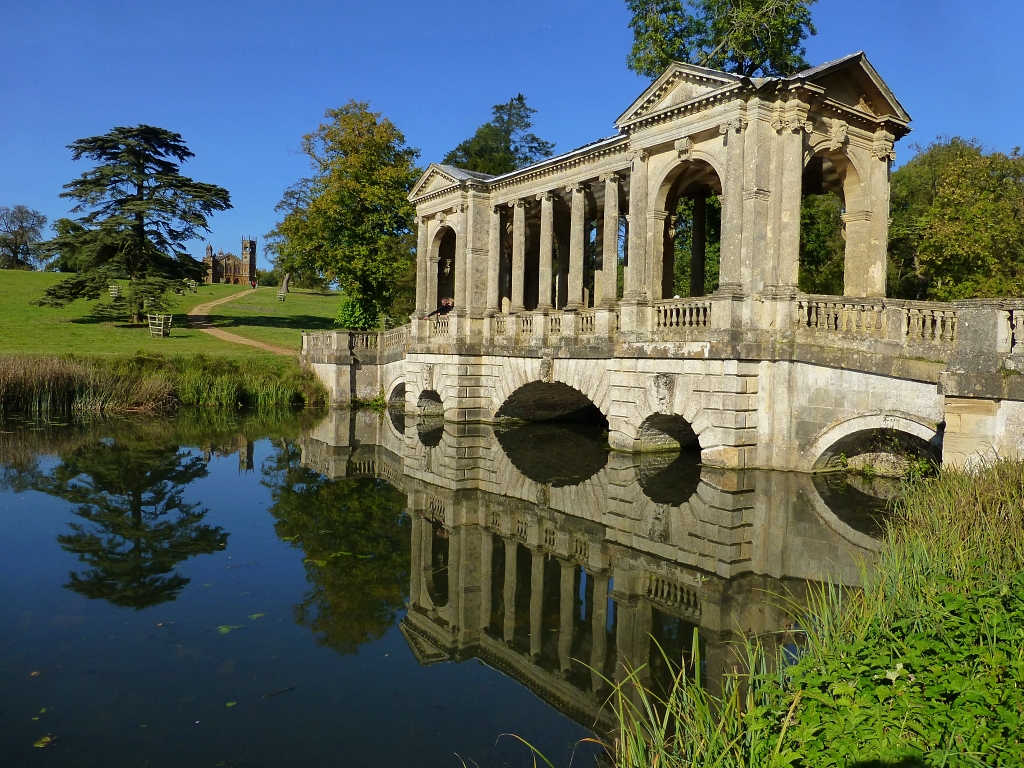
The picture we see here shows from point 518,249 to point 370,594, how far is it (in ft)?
52.4

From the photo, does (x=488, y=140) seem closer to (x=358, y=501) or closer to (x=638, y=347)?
(x=638, y=347)

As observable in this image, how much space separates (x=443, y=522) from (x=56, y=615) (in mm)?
5261

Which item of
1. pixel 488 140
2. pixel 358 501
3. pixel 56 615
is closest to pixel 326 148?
pixel 488 140

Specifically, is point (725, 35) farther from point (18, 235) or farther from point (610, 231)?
point (18, 235)

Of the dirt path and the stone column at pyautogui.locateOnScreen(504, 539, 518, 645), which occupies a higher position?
the dirt path

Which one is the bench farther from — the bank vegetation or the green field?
the bank vegetation

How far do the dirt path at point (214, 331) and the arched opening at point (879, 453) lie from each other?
78.2ft

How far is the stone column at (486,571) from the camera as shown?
25.1ft

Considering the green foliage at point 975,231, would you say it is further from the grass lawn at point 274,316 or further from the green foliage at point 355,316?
the grass lawn at point 274,316

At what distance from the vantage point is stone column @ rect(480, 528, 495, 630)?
765cm

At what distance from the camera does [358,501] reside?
41.6 ft

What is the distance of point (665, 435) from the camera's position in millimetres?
16719

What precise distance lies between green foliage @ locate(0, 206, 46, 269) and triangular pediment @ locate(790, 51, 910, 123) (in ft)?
238

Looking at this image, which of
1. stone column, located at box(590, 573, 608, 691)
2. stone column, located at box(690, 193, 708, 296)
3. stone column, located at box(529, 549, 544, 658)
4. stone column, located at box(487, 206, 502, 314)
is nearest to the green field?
stone column, located at box(487, 206, 502, 314)
